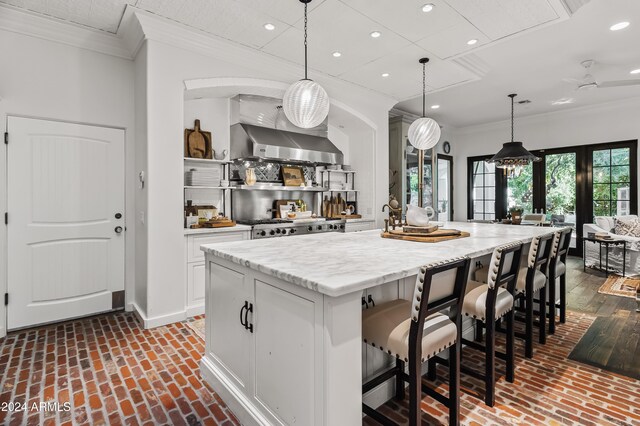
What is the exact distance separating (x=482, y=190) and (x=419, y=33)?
583 cm

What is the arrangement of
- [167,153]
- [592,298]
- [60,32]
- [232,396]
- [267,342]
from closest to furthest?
1. [267,342]
2. [232,396]
3. [60,32]
4. [167,153]
5. [592,298]

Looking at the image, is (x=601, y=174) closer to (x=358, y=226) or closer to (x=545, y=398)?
(x=358, y=226)

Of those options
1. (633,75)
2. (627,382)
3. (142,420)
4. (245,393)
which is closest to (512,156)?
(633,75)

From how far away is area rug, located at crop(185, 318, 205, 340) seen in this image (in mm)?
3035

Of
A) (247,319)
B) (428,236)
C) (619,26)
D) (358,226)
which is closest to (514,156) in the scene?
(619,26)

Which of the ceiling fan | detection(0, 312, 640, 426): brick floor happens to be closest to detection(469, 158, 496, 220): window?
the ceiling fan

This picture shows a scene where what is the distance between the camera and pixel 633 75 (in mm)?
4883

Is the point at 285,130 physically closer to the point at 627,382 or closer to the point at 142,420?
the point at 142,420

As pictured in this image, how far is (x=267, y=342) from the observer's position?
162 cm

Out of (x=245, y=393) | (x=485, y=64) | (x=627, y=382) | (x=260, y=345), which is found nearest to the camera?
(x=260, y=345)

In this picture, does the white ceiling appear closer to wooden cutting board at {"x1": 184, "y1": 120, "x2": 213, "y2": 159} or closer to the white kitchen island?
wooden cutting board at {"x1": 184, "y1": 120, "x2": 213, "y2": 159}

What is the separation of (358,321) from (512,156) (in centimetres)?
470

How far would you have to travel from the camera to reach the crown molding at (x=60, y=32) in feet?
9.71

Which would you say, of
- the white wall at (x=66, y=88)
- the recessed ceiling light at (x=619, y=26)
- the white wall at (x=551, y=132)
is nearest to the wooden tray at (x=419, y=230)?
the white wall at (x=66, y=88)
